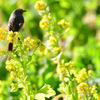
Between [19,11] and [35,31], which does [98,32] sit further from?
[19,11]

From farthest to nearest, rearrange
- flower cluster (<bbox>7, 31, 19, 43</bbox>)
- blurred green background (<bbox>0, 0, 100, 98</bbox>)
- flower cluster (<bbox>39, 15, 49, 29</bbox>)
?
blurred green background (<bbox>0, 0, 100, 98</bbox>), flower cluster (<bbox>39, 15, 49, 29</bbox>), flower cluster (<bbox>7, 31, 19, 43</bbox>)

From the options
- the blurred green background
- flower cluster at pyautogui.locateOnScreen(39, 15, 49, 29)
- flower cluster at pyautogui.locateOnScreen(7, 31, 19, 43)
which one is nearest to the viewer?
flower cluster at pyautogui.locateOnScreen(7, 31, 19, 43)

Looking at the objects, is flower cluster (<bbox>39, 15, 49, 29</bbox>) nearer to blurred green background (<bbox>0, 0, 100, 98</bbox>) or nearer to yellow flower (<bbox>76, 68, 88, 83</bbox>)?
yellow flower (<bbox>76, 68, 88, 83</bbox>)

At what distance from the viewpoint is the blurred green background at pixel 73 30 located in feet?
4.49

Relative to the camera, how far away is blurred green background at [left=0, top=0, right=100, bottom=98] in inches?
53.9

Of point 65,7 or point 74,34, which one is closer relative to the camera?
point 74,34

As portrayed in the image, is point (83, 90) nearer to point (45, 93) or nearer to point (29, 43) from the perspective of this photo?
point (45, 93)

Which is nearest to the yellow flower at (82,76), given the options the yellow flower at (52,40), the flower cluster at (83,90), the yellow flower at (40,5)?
the flower cluster at (83,90)

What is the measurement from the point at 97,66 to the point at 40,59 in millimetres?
361

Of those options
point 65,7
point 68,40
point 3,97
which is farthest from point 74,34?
point 3,97

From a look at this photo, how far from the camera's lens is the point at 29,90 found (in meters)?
0.79

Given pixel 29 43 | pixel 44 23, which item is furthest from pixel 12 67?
pixel 44 23

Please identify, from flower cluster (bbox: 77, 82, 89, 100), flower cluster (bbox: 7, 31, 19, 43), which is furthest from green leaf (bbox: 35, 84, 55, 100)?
flower cluster (bbox: 7, 31, 19, 43)

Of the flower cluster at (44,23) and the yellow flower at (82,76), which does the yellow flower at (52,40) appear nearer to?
the flower cluster at (44,23)
